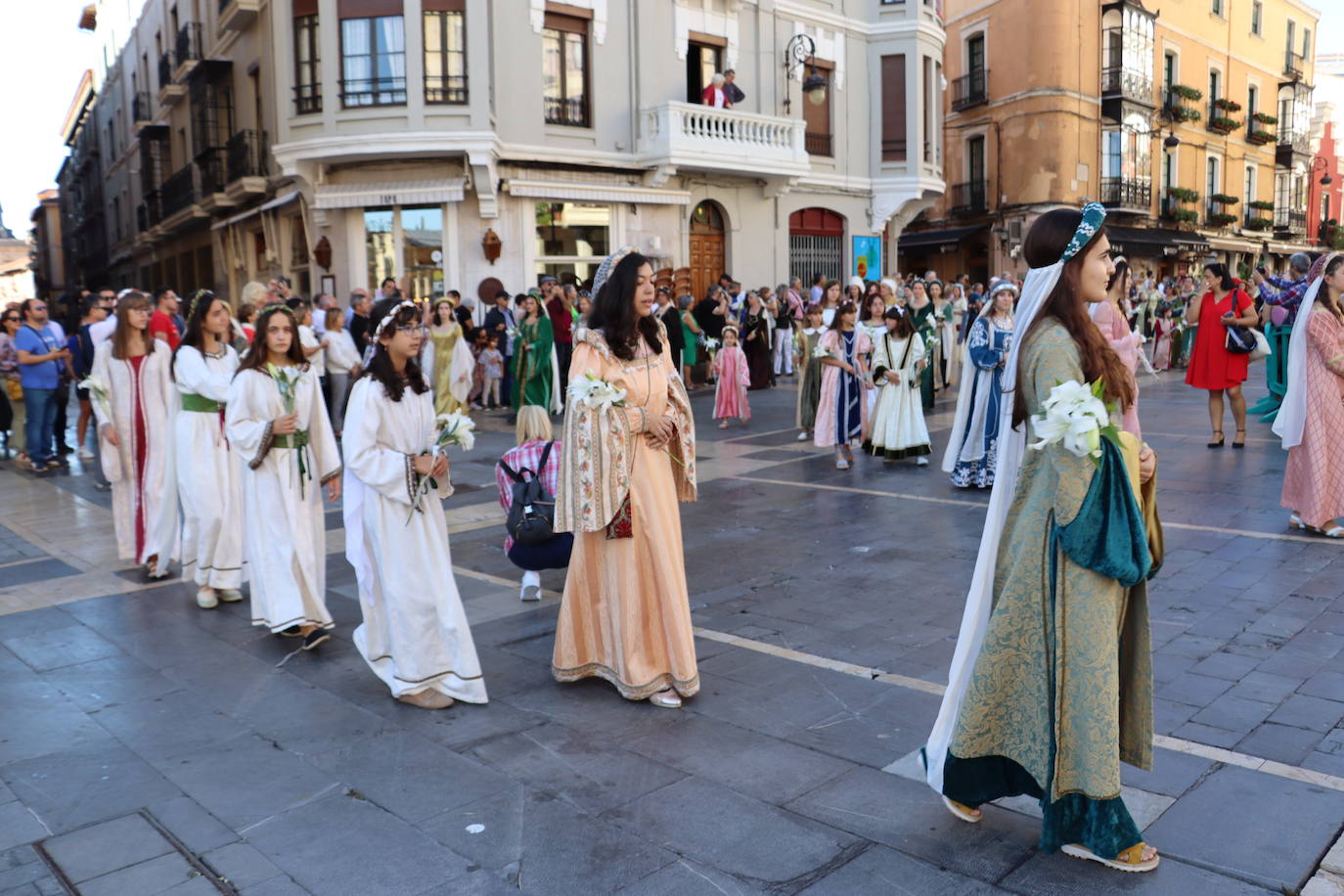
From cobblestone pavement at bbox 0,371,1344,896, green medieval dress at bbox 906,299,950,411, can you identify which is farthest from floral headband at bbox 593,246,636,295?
green medieval dress at bbox 906,299,950,411

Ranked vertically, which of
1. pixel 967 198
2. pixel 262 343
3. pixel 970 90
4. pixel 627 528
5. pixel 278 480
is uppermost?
pixel 970 90

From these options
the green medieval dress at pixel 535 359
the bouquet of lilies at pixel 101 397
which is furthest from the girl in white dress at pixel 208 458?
the green medieval dress at pixel 535 359

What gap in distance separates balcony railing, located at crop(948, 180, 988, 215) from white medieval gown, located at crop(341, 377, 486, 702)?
109 feet

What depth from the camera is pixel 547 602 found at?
21.3ft

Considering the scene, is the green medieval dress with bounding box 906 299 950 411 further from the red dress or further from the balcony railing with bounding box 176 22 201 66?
the balcony railing with bounding box 176 22 201 66

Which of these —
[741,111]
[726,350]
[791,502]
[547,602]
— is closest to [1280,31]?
[741,111]

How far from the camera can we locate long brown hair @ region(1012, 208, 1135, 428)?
3.26 meters

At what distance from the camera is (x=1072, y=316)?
329 cm

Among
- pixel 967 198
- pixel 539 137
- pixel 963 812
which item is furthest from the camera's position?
pixel 967 198

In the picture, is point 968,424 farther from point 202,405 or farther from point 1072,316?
point 1072,316

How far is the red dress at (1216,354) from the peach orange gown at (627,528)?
8449mm

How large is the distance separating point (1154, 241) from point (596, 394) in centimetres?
3655

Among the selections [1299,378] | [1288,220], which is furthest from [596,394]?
[1288,220]

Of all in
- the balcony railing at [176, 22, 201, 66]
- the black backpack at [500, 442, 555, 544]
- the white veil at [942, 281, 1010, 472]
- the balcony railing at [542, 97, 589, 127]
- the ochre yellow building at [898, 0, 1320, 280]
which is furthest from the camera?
the ochre yellow building at [898, 0, 1320, 280]
